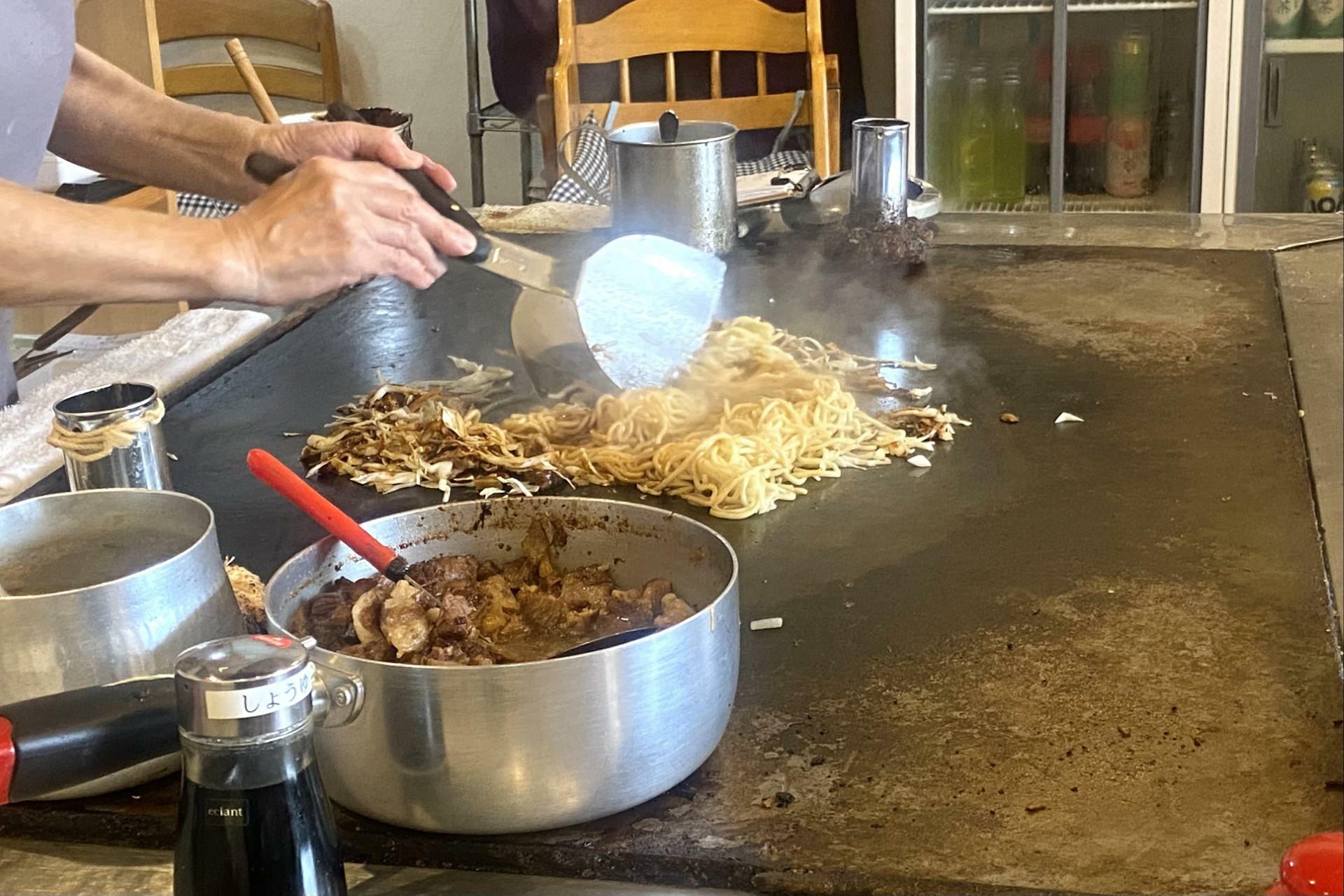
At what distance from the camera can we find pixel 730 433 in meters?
1.83

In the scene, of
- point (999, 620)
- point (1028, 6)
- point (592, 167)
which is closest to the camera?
point (999, 620)

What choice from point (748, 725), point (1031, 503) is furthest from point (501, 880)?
point (1031, 503)

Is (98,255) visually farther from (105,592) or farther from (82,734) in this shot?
(82,734)

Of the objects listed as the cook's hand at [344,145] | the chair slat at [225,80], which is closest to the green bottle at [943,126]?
the chair slat at [225,80]

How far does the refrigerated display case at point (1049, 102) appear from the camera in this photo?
419 centimetres

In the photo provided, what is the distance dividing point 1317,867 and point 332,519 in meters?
0.77

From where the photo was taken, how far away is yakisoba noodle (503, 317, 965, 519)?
1.69 meters

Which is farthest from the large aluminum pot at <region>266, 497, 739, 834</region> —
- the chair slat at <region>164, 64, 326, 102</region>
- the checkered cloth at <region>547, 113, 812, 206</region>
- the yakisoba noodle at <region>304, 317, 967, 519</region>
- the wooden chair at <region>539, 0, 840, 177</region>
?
the chair slat at <region>164, 64, 326, 102</region>

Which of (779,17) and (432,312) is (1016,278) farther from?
(779,17)

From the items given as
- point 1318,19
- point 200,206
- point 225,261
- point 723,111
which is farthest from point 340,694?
point 200,206

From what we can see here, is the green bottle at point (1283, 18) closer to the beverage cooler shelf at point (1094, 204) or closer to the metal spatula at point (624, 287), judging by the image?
the beverage cooler shelf at point (1094, 204)

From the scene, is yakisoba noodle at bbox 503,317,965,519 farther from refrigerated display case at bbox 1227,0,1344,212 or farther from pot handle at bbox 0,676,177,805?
refrigerated display case at bbox 1227,0,1344,212

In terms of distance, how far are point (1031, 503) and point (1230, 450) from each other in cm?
29

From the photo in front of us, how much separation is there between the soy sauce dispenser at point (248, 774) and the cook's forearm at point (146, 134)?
1272 mm
